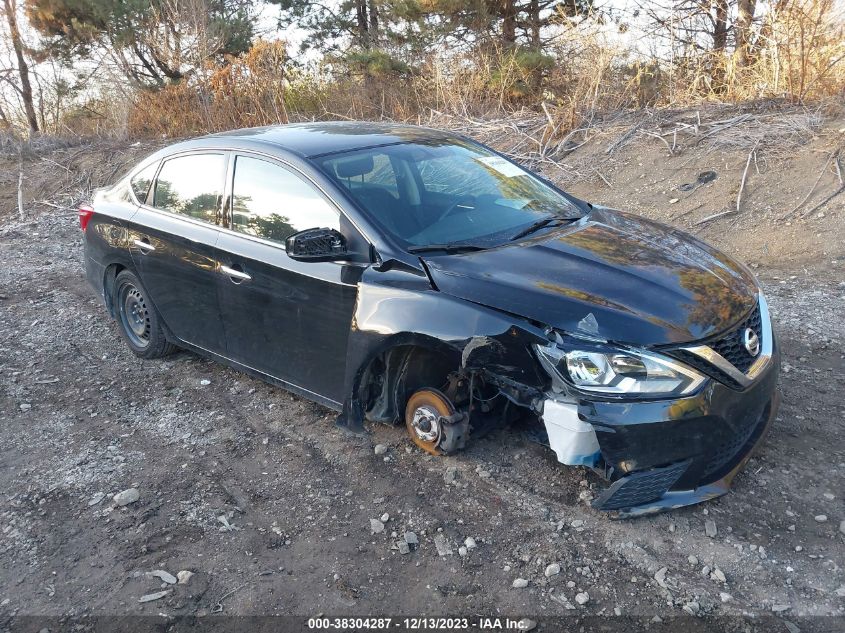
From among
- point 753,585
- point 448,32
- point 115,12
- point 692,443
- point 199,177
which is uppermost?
point 115,12

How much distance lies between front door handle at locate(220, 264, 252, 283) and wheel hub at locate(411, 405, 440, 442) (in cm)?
130

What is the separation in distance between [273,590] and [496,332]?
1.46 metres

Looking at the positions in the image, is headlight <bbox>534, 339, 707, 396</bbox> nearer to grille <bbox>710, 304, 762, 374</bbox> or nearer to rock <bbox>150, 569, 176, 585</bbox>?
grille <bbox>710, 304, 762, 374</bbox>

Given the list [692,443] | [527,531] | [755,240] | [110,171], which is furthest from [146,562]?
[110,171]

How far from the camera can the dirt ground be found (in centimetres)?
298

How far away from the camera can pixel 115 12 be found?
18.9m

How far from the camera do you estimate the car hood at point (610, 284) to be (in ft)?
10.4

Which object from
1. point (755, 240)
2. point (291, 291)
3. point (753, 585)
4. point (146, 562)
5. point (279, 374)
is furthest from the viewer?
point (755, 240)

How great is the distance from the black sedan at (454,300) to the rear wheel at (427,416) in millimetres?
11

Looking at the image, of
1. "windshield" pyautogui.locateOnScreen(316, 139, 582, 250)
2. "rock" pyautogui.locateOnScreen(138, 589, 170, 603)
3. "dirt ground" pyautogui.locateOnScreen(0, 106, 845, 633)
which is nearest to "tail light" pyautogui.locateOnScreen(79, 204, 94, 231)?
"dirt ground" pyautogui.locateOnScreen(0, 106, 845, 633)

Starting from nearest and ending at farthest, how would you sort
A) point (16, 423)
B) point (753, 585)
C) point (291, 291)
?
point (753, 585)
point (291, 291)
point (16, 423)

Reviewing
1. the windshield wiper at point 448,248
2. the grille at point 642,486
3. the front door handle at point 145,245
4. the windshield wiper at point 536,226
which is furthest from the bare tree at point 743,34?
the grille at point 642,486

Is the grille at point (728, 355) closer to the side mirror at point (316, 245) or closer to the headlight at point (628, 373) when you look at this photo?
the headlight at point (628, 373)

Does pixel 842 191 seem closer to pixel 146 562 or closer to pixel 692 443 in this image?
pixel 692 443
